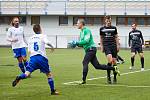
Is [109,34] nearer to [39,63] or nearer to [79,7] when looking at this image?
[39,63]

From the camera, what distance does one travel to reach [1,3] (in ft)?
212

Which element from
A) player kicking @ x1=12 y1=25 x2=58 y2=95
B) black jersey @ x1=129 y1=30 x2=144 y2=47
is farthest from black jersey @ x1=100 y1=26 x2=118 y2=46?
black jersey @ x1=129 y1=30 x2=144 y2=47

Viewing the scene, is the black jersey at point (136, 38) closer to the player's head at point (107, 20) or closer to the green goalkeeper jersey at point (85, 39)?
the player's head at point (107, 20)

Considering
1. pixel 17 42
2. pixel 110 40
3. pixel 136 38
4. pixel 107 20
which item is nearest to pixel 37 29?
pixel 107 20

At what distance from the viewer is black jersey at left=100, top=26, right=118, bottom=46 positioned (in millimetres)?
15312

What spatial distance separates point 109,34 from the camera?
15359 millimetres

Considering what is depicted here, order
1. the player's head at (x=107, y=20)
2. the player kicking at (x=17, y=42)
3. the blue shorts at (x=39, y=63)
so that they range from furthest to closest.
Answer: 1. the player kicking at (x=17, y=42)
2. the player's head at (x=107, y=20)
3. the blue shorts at (x=39, y=63)

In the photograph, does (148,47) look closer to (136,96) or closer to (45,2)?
(45,2)

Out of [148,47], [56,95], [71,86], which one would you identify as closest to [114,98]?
[56,95]

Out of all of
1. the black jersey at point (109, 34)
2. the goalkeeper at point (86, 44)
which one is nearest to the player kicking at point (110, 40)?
the black jersey at point (109, 34)

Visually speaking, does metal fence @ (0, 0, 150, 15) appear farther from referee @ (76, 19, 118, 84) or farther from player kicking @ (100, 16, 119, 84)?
referee @ (76, 19, 118, 84)

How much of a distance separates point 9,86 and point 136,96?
4.09 metres

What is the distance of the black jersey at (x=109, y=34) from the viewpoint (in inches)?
603

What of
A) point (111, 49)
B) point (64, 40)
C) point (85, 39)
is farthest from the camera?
point (64, 40)
